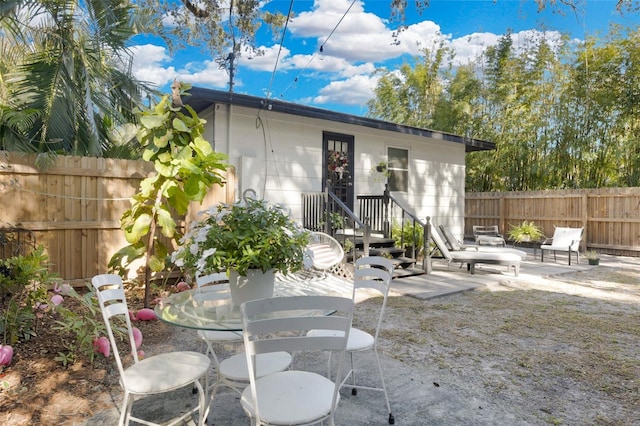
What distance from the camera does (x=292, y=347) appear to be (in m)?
1.54

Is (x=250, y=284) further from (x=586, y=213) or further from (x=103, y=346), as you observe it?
(x=586, y=213)

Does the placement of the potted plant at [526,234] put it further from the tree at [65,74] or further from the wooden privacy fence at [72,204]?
the tree at [65,74]

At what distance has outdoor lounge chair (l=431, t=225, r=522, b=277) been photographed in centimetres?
675

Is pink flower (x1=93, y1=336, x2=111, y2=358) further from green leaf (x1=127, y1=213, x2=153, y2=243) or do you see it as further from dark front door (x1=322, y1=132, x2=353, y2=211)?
dark front door (x1=322, y1=132, x2=353, y2=211)

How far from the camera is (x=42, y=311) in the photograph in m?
3.41

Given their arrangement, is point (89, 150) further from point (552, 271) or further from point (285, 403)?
point (552, 271)

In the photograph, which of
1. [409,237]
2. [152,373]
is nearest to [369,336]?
[152,373]

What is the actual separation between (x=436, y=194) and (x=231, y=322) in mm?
8389

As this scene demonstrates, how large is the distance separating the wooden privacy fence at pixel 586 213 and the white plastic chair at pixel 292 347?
1088 cm

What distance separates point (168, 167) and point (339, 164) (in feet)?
13.8

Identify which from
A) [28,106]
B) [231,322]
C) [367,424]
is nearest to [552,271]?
[367,424]

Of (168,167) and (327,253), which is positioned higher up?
(168,167)

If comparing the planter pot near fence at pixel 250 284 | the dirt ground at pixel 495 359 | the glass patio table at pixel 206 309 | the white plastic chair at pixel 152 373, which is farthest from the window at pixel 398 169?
the white plastic chair at pixel 152 373

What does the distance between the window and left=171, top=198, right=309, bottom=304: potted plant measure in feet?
22.5
